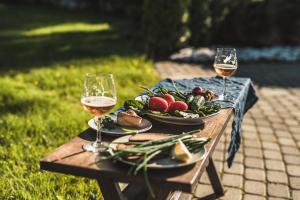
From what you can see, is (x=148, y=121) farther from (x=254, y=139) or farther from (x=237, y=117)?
(x=254, y=139)

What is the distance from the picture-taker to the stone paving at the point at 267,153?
3623 millimetres

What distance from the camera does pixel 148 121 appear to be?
2.33m

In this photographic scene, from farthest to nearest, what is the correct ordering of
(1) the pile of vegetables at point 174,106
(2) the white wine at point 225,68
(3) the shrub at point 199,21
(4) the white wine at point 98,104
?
(3) the shrub at point 199,21 → (2) the white wine at point 225,68 → (1) the pile of vegetables at point 174,106 → (4) the white wine at point 98,104

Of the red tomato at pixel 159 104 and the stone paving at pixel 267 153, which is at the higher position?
the red tomato at pixel 159 104

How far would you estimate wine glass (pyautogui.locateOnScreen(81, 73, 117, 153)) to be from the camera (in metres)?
2.00

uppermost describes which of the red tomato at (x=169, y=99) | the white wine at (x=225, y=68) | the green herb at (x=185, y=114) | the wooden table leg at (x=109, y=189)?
the white wine at (x=225, y=68)

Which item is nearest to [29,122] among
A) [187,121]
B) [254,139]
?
[254,139]

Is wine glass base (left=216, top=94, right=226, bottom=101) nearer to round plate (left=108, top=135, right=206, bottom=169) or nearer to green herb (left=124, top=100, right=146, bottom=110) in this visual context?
green herb (left=124, top=100, right=146, bottom=110)

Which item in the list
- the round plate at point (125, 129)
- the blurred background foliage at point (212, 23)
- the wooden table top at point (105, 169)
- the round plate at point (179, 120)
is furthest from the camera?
the blurred background foliage at point (212, 23)

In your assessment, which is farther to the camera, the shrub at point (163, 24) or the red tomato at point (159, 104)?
the shrub at point (163, 24)

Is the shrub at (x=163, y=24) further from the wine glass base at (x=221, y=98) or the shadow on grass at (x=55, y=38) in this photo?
the wine glass base at (x=221, y=98)

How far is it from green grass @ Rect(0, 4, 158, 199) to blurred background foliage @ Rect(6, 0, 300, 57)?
0.68m

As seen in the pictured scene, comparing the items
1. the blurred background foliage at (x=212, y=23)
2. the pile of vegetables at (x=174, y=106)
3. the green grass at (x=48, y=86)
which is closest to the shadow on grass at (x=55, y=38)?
the green grass at (x=48, y=86)

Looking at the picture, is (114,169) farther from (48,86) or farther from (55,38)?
(55,38)
